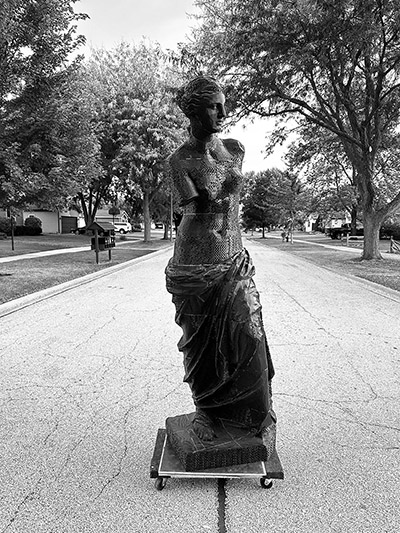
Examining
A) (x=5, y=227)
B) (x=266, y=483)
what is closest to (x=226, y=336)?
(x=266, y=483)

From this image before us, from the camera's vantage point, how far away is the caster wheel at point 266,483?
8.20 ft

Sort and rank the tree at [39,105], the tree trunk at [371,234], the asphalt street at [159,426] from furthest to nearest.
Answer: the tree trunk at [371,234], the tree at [39,105], the asphalt street at [159,426]

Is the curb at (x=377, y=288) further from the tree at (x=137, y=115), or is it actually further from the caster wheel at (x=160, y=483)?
the tree at (x=137, y=115)

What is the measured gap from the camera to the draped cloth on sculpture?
2377mm

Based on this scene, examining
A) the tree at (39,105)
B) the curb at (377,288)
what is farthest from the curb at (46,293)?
the curb at (377,288)

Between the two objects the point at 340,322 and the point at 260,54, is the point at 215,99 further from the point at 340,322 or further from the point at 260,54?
the point at 260,54

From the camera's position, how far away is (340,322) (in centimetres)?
687

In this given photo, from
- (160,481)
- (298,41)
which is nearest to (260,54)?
(298,41)

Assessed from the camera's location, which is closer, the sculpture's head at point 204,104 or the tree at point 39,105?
the sculpture's head at point 204,104

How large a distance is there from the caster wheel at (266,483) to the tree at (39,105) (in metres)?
9.79

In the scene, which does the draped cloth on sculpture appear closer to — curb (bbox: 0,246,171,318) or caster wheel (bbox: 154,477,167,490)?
caster wheel (bbox: 154,477,167,490)

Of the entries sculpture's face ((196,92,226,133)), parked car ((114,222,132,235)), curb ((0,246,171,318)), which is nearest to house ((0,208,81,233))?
parked car ((114,222,132,235))

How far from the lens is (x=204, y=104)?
2.32 m

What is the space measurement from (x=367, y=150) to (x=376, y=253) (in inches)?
169
